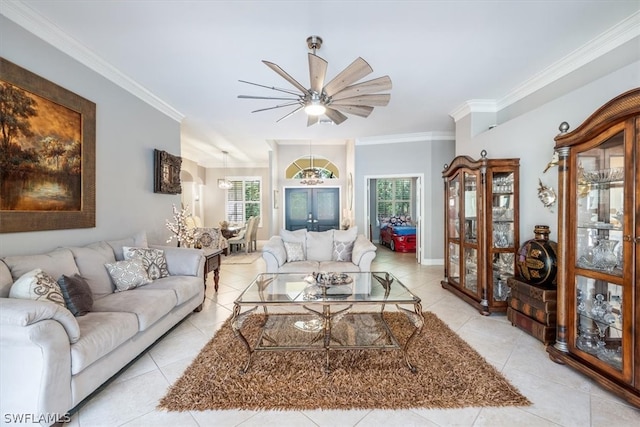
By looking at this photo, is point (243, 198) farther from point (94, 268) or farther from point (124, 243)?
point (94, 268)

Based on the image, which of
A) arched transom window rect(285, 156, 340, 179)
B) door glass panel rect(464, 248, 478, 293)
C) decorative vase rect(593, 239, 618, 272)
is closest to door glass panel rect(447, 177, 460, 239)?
door glass panel rect(464, 248, 478, 293)

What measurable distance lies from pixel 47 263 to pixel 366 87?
118 inches

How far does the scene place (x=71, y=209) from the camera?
8.48ft

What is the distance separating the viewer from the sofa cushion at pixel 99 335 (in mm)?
1602

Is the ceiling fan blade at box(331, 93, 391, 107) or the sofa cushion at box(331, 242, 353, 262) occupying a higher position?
the ceiling fan blade at box(331, 93, 391, 107)

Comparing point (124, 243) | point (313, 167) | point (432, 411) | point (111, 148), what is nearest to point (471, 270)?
point (432, 411)

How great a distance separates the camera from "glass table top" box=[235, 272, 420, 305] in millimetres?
2184

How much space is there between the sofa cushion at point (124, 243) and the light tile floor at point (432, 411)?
41.9 inches

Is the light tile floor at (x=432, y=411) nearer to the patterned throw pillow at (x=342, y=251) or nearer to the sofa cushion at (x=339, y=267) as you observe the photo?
the sofa cushion at (x=339, y=267)

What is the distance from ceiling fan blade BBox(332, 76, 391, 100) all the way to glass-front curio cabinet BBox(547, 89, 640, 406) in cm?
150

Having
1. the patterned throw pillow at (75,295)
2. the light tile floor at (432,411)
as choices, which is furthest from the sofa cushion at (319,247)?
the patterned throw pillow at (75,295)

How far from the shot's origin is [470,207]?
359cm

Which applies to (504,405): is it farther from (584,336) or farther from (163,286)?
(163,286)

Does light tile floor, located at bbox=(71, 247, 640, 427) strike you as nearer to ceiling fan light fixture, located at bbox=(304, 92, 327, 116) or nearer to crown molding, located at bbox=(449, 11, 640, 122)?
ceiling fan light fixture, located at bbox=(304, 92, 327, 116)
